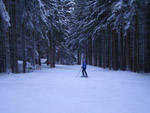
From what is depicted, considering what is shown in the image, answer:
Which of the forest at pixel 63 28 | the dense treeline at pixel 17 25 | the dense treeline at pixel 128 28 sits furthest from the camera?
the dense treeline at pixel 128 28

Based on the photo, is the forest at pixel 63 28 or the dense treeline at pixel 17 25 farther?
the forest at pixel 63 28

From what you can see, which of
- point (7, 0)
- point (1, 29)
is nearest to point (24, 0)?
point (7, 0)

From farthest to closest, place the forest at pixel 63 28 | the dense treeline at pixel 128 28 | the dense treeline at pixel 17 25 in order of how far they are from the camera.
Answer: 1. the dense treeline at pixel 128 28
2. the forest at pixel 63 28
3. the dense treeline at pixel 17 25

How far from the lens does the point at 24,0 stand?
13.7 metres

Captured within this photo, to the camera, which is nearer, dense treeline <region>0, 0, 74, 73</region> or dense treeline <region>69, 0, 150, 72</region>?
dense treeline <region>0, 0, 74, 73</region>

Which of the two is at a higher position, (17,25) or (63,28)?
(63,28)

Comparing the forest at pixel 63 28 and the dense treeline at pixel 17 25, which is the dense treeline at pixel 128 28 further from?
the dense treeline at pixel 17 25

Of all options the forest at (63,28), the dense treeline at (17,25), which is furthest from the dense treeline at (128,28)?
the dense treeline at (17,25)

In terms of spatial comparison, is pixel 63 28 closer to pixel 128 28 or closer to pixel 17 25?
pixel 17 25

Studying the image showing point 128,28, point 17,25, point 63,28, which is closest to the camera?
point 128,28

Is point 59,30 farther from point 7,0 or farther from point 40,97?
point 40,97

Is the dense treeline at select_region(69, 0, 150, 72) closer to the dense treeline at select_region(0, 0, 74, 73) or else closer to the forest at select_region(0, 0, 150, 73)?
the forest at select_region(0, 0, 150, 73)

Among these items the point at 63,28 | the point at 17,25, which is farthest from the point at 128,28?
the point at 63,28

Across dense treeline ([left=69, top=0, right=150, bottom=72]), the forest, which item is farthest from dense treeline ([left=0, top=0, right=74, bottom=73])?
dense treeline ([left=69, top=0, right=150, bottom=72])
